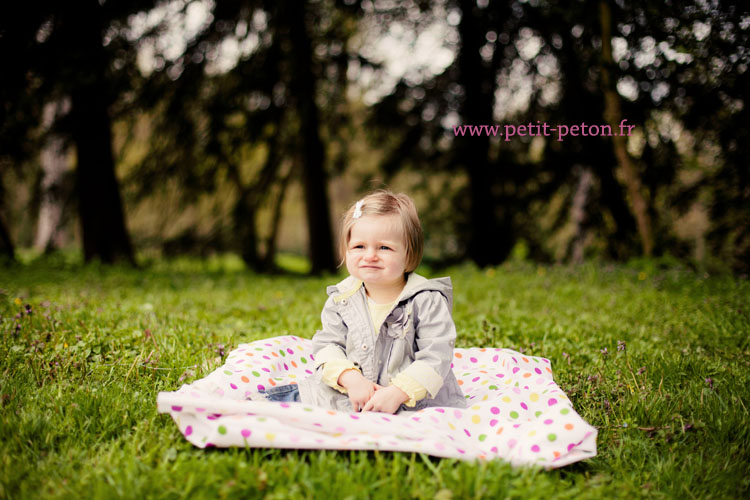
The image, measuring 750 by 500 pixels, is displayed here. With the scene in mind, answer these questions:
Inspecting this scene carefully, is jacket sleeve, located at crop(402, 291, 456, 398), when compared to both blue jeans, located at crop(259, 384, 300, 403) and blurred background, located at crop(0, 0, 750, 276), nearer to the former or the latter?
blue jeans, located at crop(259, 384, 300, 403)

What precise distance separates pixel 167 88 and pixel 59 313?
5115 millimetres

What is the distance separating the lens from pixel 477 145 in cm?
850

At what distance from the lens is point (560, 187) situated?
8.41 metres

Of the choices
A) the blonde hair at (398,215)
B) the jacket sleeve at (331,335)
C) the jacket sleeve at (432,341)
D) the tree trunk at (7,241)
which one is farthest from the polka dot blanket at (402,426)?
the tree trunk at (7,241)

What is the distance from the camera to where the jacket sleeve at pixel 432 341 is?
2283 millimetres

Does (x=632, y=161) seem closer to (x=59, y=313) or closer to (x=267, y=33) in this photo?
(x=267, y=33)

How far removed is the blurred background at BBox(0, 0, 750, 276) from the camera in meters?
6.35

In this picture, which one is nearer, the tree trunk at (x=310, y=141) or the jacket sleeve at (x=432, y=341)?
the jacket sleeve at (x=432, y=341)

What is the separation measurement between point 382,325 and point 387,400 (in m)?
0.39

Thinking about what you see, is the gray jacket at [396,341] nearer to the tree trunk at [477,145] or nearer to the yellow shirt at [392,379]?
the yellow shirt at [392,379]

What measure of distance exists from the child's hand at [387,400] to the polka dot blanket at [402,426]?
96 millimetres

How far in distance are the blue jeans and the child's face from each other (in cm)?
73

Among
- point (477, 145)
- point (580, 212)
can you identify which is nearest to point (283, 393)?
point (477, 145)

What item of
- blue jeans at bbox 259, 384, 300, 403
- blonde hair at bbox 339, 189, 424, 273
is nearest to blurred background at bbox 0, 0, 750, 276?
blonde hair at bbox 339, 189, 424, 273
